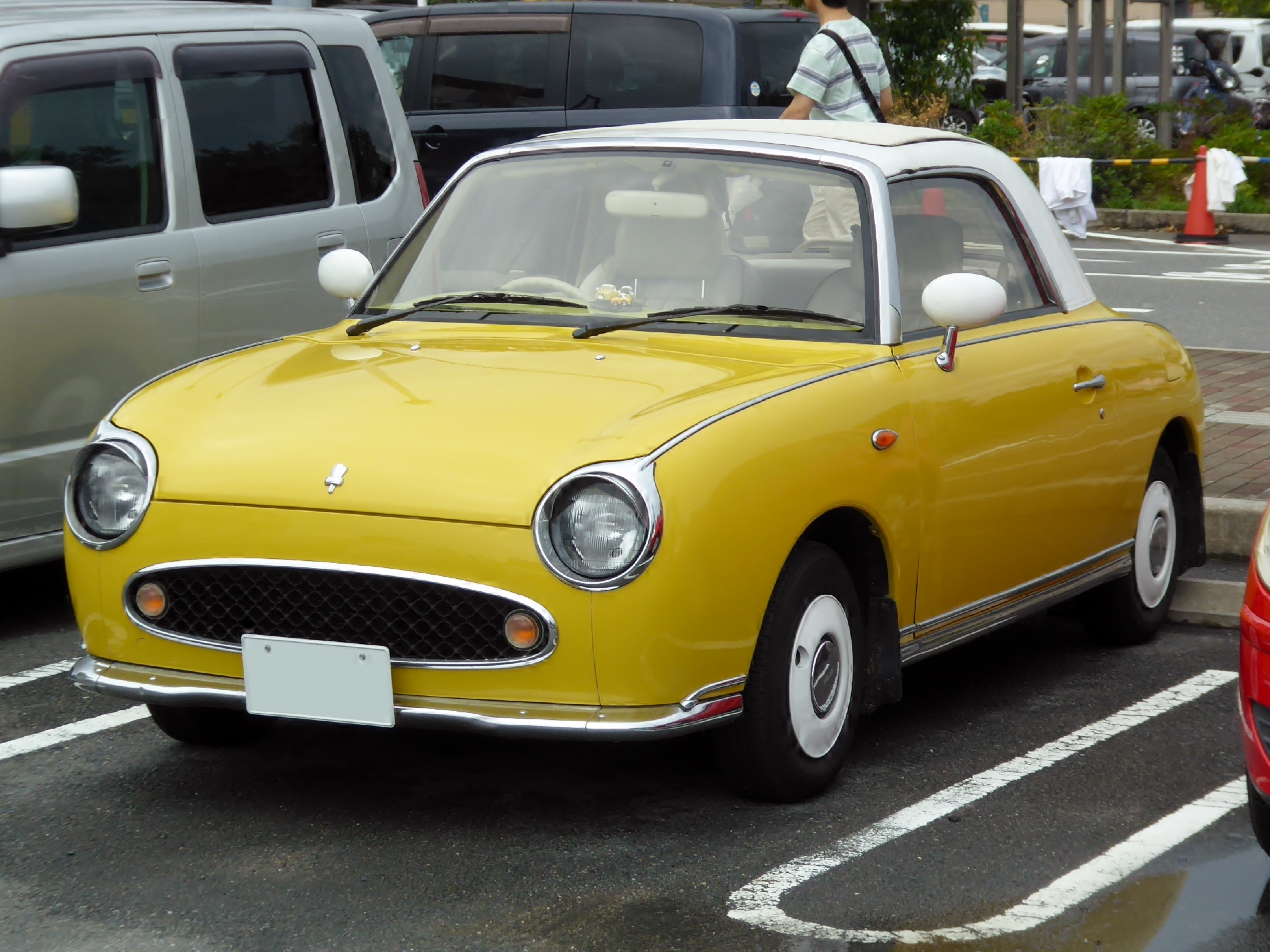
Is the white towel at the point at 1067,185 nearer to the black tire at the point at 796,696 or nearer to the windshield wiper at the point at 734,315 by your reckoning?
the windshield wiper at the point at 734,315

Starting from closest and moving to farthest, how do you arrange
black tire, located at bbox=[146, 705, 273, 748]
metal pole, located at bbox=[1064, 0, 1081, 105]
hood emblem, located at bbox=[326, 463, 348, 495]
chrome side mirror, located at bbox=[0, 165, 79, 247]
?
hood emblem, located at bbox=[326, 463, 348, 495] → black tire, located at bbox=[146, 705, 273, 748] → chrome side mirror, located at bbox=[0, 165, 79, 247] → metal pole, located at bbox=[1064, 0, 1081, 105]

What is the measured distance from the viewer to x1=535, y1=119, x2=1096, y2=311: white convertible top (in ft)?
16.9

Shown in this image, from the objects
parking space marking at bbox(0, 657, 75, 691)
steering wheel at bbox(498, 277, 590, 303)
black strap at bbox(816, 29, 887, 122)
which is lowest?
parking space marking at bbox(0, 657, 75, 691)

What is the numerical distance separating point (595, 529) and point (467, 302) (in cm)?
148

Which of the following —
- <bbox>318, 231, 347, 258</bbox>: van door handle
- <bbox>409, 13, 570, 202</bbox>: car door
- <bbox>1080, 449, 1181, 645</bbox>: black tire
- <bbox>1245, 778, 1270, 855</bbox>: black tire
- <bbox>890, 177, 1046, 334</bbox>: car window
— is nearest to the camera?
<bbox>1245, 778, 1270, 855</bbox>: black tire

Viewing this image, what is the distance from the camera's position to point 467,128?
13.1 metres

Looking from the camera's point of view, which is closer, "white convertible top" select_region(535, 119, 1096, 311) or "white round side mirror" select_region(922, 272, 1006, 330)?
"white round side mirror" select_region(922, 272, 1006, 330)

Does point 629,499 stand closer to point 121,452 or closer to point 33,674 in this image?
point 121,452

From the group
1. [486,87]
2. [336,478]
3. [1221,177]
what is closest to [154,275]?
[336,478]

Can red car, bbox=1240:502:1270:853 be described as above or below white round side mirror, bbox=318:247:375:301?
below

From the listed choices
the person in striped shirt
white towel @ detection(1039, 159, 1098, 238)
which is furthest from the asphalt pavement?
white towel @ detection(1039, 159, 1098, 238)

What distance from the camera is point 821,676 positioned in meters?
4.34

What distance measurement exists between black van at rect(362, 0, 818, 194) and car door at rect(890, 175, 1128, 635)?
6914mm

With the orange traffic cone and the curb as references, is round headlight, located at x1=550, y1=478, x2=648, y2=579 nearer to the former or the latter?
the orange traffic cone
